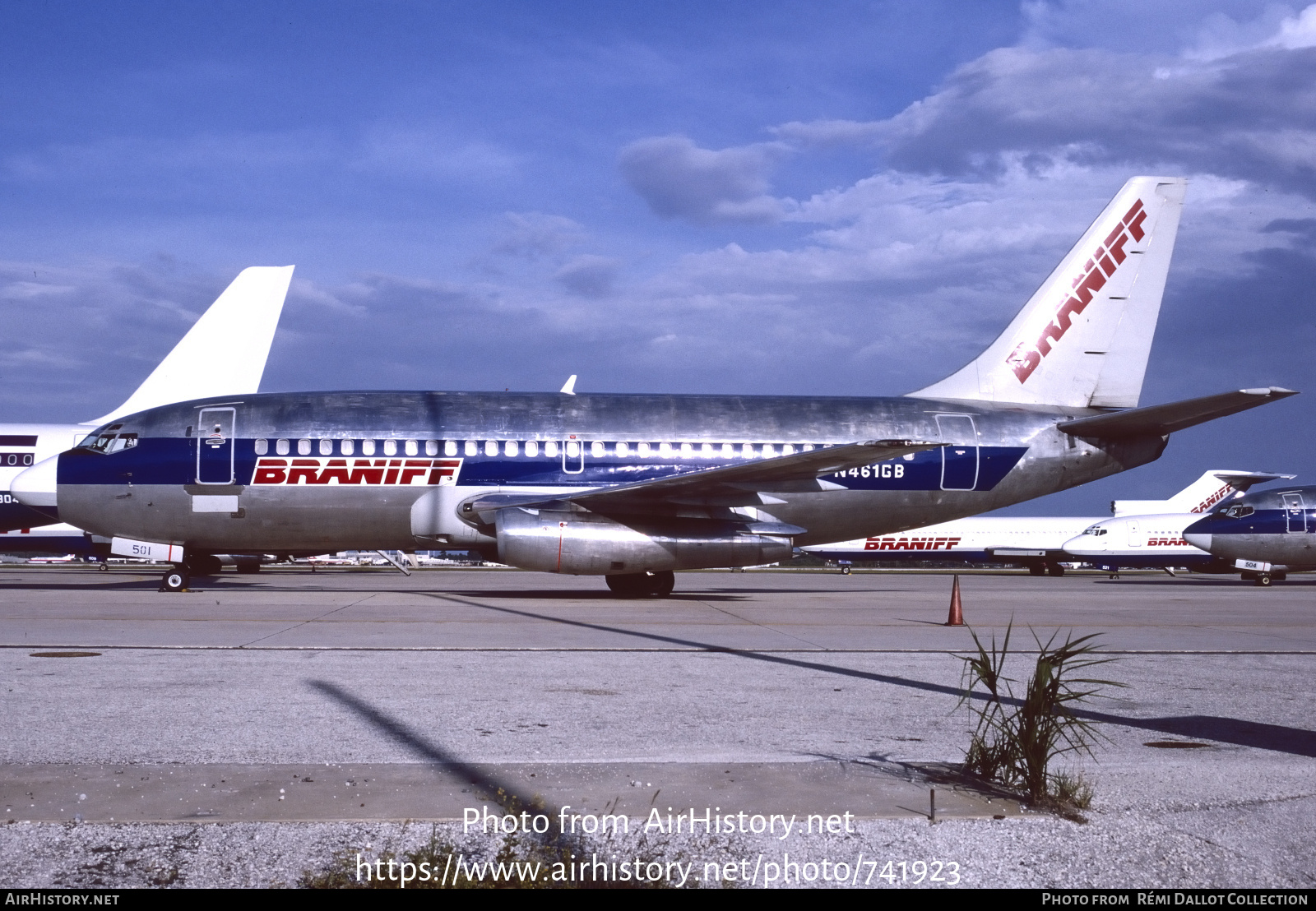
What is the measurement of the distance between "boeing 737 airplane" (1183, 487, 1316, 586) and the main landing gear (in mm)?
21171

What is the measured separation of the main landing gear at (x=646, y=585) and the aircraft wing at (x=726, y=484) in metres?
2.06

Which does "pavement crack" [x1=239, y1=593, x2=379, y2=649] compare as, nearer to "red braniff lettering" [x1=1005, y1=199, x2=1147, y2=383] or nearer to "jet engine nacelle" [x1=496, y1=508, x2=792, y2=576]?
"jet engine nacelle" [x1=496, y1=508, x2=792, y2=576]

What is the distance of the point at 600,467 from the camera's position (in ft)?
64.7

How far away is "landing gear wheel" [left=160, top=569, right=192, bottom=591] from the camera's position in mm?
20172

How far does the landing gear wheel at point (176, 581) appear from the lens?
66.2ft

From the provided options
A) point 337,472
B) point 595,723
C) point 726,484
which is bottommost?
point 595,723

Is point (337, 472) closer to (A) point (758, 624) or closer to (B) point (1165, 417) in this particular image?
(A) point (758, 624)

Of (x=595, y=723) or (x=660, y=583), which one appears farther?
(x=660, y=583)

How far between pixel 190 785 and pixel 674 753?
8.11ft

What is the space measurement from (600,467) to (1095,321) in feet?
35.5

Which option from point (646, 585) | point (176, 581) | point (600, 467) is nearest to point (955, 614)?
point (646, 585)

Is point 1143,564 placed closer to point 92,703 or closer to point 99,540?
point 99,540

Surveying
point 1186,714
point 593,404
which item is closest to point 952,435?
point 593,404

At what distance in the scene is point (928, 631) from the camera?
1383cm
